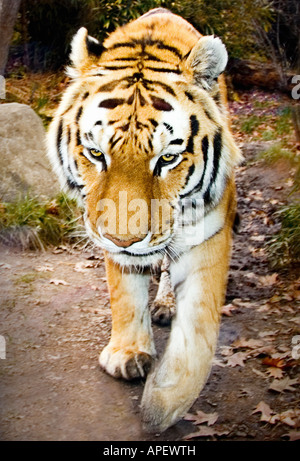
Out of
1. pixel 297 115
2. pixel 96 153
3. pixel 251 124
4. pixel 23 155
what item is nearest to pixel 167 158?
pixel 96 153

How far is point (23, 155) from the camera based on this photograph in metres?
2.52

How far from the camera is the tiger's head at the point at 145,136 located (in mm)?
1452

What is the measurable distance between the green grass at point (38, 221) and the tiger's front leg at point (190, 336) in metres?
0.62

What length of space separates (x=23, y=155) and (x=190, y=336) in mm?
1333

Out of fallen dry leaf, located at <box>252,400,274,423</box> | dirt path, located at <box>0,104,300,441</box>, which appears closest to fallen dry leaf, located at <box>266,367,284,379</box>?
dirt path, located at <box>0,104,300,441</box>

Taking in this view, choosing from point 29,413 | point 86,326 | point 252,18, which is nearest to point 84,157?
point 86,326

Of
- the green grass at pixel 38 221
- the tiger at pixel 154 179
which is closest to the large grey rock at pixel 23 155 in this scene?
the green grass at pixel 38 221

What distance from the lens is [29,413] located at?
1396 mm

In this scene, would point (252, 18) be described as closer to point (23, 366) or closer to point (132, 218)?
point (132, 218)

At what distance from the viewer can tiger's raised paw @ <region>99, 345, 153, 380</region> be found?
1.56 m

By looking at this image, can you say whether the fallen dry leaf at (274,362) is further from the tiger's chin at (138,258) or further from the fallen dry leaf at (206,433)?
the tiger's chin at (138,258)

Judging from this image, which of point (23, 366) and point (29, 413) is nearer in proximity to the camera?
point (29, 413)

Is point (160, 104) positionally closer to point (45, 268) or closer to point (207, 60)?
point (207, 60)
